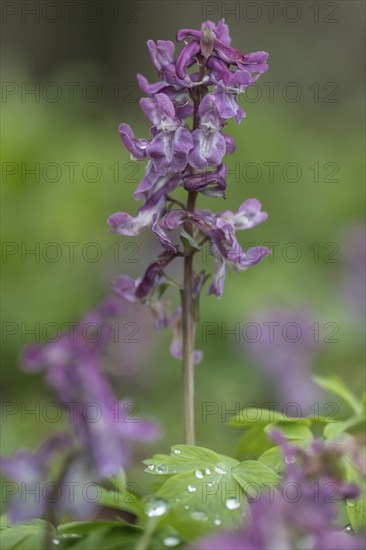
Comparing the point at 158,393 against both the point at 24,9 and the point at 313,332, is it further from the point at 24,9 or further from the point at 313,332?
the point at 24,9

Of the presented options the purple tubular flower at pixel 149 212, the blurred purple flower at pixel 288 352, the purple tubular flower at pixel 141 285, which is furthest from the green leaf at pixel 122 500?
the blurred purple flower at pixel 288 352

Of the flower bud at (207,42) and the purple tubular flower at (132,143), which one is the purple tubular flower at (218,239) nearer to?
the purple tubular flower at (132,143)

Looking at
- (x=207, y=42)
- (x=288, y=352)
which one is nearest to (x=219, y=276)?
(x=207, y=42)

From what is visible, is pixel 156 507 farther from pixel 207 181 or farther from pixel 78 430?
pixel 207 181

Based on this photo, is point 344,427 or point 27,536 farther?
point 344,427

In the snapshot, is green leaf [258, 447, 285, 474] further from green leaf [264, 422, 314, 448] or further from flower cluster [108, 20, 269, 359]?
flower cluster [108, 20, 269, 359]

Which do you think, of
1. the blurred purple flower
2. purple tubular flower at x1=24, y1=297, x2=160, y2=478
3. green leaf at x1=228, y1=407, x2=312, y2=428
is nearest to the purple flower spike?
purple tubular flower at x1=24, y1=297, x2=160, y2=478
